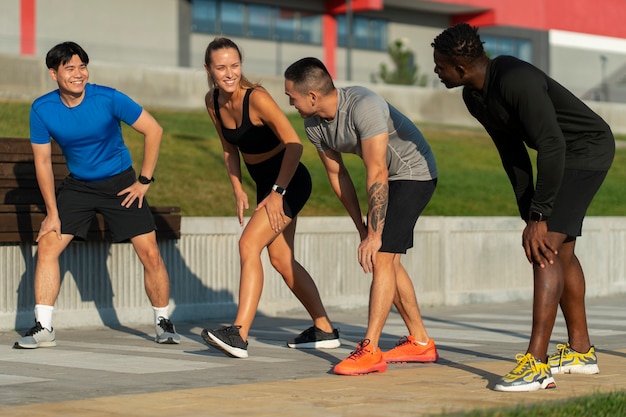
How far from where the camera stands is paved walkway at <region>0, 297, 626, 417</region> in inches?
218

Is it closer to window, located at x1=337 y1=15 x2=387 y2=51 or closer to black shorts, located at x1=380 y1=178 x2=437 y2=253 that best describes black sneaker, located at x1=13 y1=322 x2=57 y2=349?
black shorts, located at x1=380 y1=178 x2=437 y2=253

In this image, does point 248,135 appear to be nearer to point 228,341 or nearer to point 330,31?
point 228,341

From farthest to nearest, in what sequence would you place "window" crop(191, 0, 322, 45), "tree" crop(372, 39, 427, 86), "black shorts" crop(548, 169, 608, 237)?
"tree" crop(372, 39, 427, 86) → "window" crop(191, 0, 322, 45) → "black shorts" crop(548, 169, 608, 237)

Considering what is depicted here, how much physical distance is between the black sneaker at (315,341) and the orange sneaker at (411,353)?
3.12 feet

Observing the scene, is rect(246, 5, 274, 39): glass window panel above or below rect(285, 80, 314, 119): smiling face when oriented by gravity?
above

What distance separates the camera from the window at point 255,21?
1847 inches

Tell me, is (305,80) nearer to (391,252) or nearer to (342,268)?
(391,252)

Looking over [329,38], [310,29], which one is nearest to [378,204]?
[310,29]

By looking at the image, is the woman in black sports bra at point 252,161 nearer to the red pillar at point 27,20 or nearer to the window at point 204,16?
the red pillar at point 27,20

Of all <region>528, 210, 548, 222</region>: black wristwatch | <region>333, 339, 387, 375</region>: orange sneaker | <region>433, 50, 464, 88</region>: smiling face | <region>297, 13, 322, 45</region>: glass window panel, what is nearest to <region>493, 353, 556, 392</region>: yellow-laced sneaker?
<region>528, 210, 548, 222</region>: black wristwatch

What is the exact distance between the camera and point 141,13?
1742 inches

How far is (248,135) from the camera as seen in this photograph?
809cm

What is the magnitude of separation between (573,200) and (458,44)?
1029mm

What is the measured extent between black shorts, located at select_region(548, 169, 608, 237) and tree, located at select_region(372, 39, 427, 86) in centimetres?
4042
